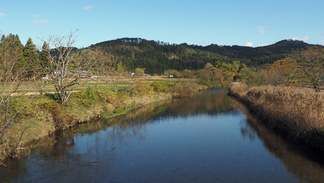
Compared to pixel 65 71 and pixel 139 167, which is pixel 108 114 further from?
pixel 139 167

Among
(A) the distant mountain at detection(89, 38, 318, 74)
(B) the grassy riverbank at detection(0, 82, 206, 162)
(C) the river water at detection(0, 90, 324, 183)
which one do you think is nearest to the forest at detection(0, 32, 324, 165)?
(B) the grassy riverbank at detection(0, 82, 206, 162)

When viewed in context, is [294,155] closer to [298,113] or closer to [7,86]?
[298,113]

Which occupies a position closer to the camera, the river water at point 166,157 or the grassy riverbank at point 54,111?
the river water at point 166,157

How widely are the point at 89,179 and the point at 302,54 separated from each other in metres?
21.1

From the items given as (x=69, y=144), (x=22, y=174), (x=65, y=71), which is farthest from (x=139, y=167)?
(x=65, y=71)

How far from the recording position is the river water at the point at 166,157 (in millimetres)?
10945

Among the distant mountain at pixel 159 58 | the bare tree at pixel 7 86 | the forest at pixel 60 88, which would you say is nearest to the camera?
the bare tree at pixel 7 86

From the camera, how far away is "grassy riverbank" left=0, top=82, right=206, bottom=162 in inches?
530

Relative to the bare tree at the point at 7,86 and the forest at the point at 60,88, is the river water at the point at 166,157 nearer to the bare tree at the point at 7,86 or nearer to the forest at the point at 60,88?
the forest at the point at 60,88

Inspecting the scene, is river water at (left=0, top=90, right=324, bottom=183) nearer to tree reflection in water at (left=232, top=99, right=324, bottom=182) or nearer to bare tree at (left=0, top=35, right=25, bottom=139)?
tree reflection in water at (left=232, top=99, right=324, bottom=182)

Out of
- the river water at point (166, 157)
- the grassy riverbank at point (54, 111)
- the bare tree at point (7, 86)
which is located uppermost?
the bare tree at point (7, 86)

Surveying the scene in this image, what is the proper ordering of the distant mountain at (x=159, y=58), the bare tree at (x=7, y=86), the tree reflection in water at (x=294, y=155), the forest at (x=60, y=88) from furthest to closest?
1. the distant mountain at (x=159, y=58)
2. the forest at (x=60, y=88)
3. the bare tree at (x=7, y=86)
4. the tree reflection in water at (x=294, y=155)

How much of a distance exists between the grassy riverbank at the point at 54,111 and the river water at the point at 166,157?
84 cm

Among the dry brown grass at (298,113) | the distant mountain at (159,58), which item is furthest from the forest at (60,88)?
the distant mountain at (159,58)
